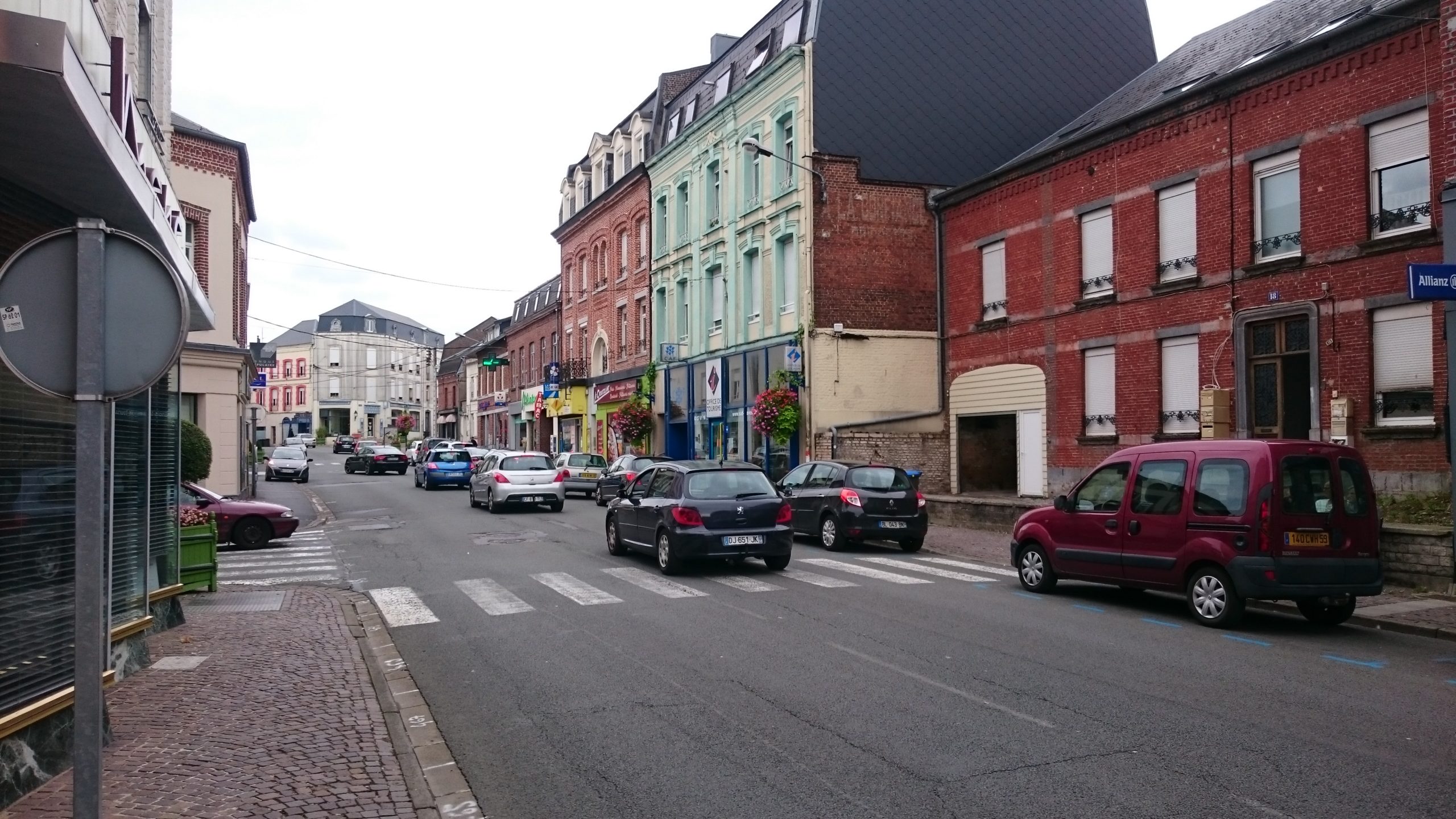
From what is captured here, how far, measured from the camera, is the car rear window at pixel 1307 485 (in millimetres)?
10180

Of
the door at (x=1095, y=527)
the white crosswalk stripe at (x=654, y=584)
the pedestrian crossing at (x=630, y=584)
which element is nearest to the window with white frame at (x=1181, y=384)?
the pedestrian crossing at (x=630, y=584)

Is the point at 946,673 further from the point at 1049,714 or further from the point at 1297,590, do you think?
the point at 1297,590

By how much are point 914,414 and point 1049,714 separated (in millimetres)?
22128

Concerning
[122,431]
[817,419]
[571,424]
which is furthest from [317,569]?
[571,424]

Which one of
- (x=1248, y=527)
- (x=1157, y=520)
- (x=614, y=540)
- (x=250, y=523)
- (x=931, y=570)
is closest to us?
(x=1248, y=527)

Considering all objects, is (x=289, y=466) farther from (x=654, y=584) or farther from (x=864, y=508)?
(x=654, y=584)

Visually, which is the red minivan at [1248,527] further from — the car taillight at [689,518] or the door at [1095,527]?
the car taillight at [689,518]

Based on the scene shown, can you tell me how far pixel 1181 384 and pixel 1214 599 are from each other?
1108cm

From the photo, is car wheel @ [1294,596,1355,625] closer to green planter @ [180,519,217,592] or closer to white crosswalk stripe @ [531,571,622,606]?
white crosswalk stripe @ [531,571,622,606]

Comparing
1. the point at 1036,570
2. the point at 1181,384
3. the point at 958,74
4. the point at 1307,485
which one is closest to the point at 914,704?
the point at 1307,485

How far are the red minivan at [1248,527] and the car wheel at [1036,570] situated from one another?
118cm

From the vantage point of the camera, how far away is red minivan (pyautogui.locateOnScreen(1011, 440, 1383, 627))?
10.1 m

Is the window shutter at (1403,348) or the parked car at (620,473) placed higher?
the window shutter at (1403,348)

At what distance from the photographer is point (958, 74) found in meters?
30.5
